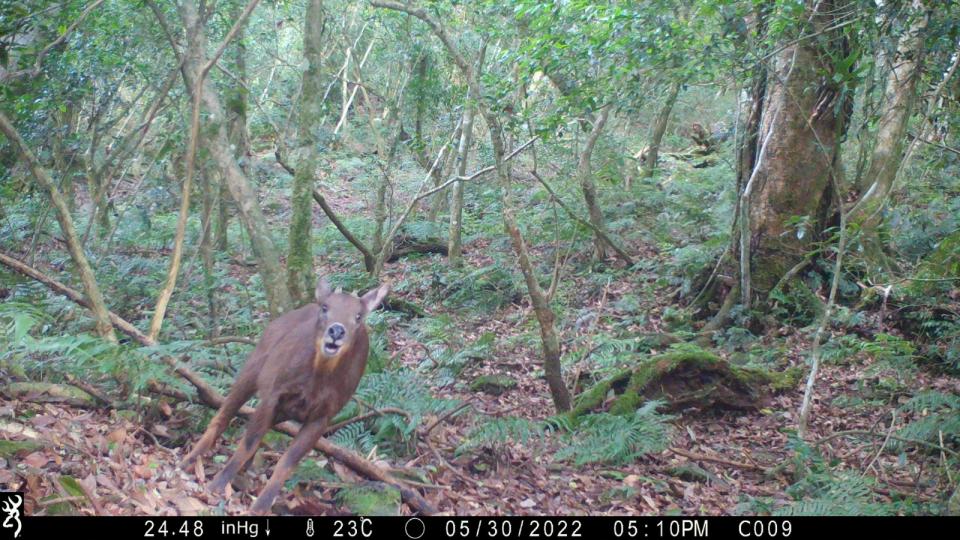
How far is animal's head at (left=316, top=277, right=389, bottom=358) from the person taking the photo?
459cm

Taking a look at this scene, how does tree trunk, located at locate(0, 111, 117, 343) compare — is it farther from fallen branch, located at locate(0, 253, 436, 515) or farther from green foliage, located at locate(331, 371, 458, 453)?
green foliage, located at locate(331, 371, 458, 453)

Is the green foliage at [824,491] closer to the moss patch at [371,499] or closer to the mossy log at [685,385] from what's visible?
the mossy log at [685,385]

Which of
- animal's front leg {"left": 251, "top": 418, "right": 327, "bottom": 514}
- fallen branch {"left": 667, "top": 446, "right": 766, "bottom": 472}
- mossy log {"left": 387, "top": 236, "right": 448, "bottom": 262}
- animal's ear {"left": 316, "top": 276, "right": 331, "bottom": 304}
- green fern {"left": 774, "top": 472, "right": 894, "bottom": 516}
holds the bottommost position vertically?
fallen branch {"left": 667, "top": 446, "right": 766, "bottom": 472}

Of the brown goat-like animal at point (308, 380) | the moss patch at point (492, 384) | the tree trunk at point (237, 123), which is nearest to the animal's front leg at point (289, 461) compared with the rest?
the brown goat-like animal at point (308, 380)

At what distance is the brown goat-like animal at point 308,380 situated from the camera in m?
4.61

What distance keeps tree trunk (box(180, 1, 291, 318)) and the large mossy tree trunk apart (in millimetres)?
6343

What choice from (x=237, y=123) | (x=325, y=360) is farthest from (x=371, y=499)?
(x=237, y=123)

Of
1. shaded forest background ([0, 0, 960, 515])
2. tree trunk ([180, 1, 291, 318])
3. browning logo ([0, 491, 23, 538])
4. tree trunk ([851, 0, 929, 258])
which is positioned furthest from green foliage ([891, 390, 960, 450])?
browning logo ([0, 491, 23, 538])

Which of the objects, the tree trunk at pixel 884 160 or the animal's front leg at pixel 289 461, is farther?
the tree trunk at pixel 884 160

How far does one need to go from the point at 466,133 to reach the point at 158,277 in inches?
235
